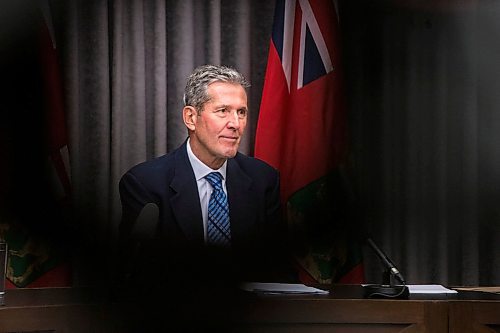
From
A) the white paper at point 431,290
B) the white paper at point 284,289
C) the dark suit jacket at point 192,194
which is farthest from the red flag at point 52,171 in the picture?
the white paper at point 431,290

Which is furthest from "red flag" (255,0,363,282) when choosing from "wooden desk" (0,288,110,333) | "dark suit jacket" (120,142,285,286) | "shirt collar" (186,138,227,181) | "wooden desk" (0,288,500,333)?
"wooden desk" (0,288,110,333)

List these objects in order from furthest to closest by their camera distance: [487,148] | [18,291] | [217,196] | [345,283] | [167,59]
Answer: [167,59] < [217,196] < [345,283] < [18,291] < [487,148]

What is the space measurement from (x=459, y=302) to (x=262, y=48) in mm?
1040

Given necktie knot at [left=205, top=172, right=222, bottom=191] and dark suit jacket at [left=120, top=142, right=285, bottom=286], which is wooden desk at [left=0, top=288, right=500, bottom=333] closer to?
dark suit jacket at [left=120, top=142, right=285, bottom=286]

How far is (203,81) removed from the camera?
1397mm

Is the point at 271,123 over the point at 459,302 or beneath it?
over

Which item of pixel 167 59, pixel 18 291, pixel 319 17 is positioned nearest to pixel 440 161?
pixel 18 291

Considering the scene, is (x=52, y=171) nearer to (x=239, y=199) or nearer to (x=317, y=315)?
(x=239, y=199)

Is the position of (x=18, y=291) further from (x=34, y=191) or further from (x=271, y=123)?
(x=271, y=123)

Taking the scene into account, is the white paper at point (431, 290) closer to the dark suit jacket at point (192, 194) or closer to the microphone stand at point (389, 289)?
the microphone stand at point (389, 289)

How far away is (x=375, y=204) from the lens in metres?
0.53

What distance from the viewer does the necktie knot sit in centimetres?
142

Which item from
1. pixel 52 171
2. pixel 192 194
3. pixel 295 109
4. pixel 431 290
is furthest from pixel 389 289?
pixel 52 171

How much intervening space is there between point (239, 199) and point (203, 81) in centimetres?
25
